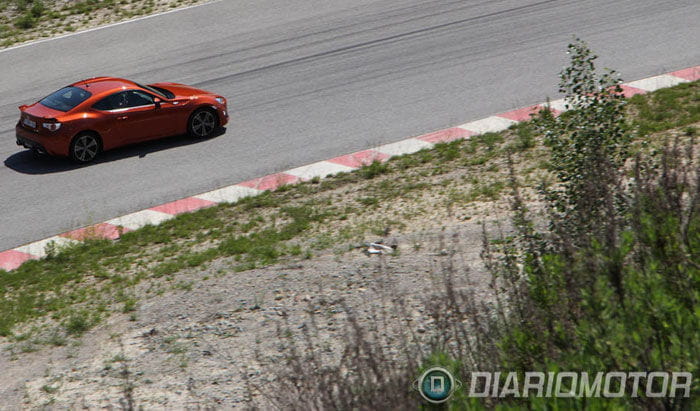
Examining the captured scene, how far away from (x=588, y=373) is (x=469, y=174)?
752 centimetres

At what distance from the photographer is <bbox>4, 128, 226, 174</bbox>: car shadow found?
47.8 ft

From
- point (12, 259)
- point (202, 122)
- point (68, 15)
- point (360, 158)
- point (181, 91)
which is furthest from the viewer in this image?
point (68, 15)

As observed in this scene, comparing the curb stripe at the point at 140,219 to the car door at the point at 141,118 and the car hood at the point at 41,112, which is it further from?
the car hood at the point at 41,112

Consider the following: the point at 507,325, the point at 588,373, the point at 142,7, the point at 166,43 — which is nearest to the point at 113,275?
the point at 507,325

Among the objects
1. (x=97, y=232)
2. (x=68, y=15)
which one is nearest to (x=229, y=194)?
(x=97, y=232)

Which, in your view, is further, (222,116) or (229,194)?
(222,116)

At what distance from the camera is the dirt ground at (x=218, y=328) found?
7574 millimetres

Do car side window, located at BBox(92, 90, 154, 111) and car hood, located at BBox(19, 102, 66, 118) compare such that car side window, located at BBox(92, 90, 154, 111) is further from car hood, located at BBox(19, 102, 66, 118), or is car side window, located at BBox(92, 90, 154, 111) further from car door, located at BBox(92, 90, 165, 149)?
car hood, located at BBox(19, 102, 66, 118)

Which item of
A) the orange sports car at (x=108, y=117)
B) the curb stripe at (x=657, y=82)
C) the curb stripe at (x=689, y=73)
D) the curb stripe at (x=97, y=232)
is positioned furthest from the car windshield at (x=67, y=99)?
the curb stripe at (x=689, y=73)

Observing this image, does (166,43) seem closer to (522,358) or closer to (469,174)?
(469,174)

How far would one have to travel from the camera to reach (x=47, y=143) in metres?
14.3

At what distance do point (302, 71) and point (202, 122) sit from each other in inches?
129

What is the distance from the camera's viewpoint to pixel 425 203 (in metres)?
11.3

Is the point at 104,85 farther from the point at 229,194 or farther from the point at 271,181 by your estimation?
the point at 271,181
